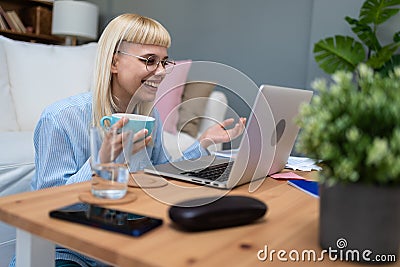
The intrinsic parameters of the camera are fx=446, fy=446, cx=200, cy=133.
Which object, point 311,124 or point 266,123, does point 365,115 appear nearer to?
point 311,124

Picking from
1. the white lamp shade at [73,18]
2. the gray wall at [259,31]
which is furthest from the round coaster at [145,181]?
the white lamp shade at [73,18]

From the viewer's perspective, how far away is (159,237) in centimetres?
57

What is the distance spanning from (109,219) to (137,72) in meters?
0.68

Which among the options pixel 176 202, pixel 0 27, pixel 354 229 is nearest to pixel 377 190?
pixel 354 229

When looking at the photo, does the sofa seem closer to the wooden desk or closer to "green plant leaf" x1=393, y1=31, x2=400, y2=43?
"green plant leaf" x1=393, y1=31, x2=400, y2=43

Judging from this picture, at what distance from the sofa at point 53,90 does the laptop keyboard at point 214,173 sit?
104 cm

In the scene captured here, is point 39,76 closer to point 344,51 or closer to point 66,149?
point 66,149

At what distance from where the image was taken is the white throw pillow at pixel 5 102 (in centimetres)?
221

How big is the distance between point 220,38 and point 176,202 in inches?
101

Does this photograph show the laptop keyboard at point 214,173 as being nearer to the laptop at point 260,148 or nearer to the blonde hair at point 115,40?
the laptop at point 260,148

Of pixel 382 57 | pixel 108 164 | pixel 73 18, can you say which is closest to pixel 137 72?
Answer: pixel 108 164

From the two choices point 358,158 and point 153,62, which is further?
point 153,62

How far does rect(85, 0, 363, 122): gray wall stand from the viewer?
2760mm

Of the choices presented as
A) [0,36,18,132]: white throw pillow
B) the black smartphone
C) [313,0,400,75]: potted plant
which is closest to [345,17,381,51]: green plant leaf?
[313,0,400,75]: potted plant
